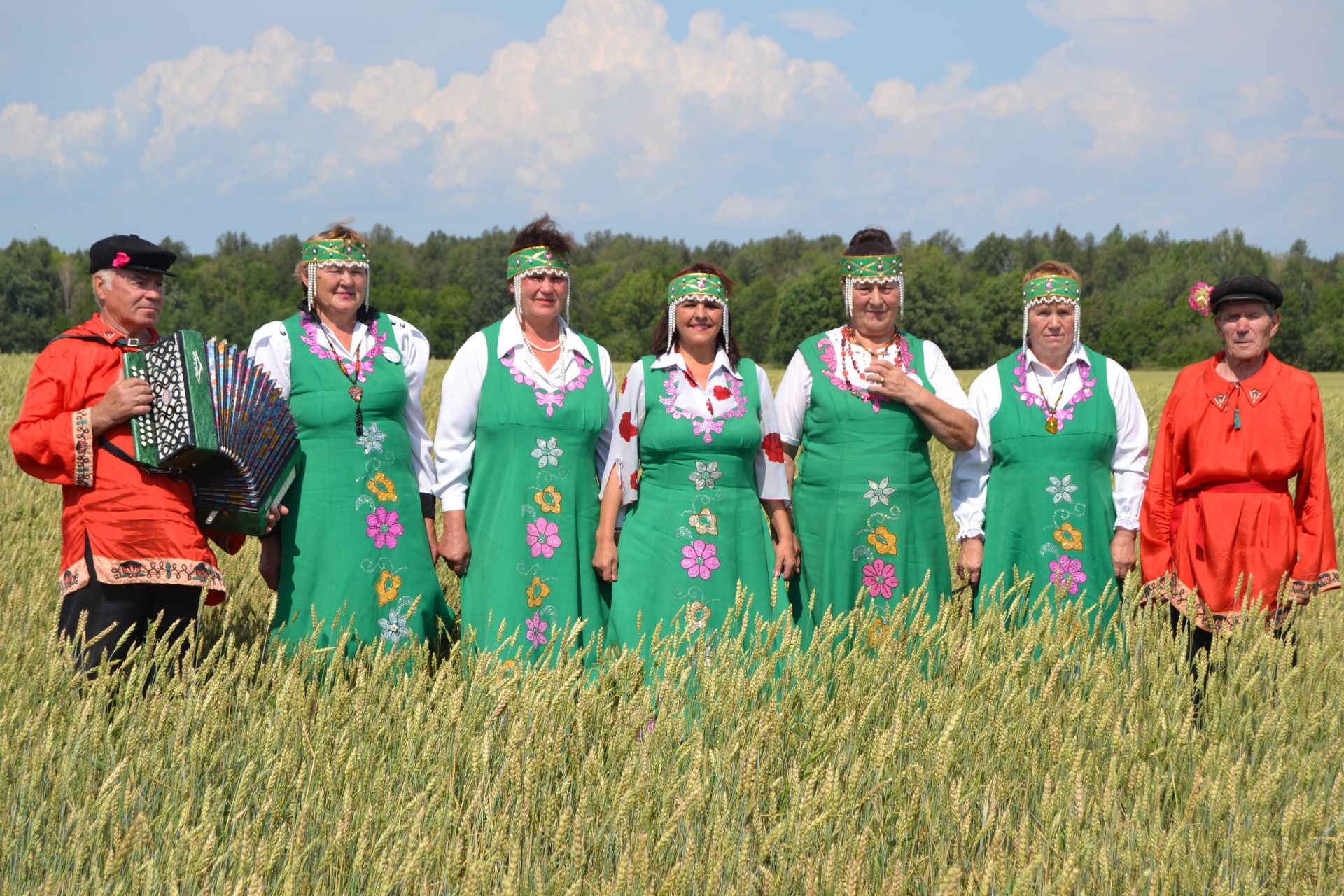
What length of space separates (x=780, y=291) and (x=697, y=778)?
6044cm

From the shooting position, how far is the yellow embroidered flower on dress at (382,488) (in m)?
3.85

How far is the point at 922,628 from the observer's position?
3570mm

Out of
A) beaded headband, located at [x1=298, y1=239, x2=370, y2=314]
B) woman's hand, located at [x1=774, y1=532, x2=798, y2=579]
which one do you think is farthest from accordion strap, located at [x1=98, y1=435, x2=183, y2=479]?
woman's hand, located at [x1=774, y1=532, x2=798, y2=579]

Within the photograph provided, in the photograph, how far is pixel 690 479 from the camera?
3.88 meters

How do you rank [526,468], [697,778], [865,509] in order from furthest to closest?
[865,509]
[526,468]
[697,778]

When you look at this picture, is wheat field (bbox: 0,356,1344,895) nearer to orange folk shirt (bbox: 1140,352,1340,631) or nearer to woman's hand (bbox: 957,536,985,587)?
orange folk shirt (bbox: 1140,352,1340,631)

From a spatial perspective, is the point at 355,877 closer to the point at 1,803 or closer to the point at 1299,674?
the point at 1,803

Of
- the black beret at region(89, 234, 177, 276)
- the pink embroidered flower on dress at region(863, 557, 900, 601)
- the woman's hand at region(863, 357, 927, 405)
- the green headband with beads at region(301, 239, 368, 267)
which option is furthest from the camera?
the pink embroidered flower on dress at region(863, 557, 900, 601)

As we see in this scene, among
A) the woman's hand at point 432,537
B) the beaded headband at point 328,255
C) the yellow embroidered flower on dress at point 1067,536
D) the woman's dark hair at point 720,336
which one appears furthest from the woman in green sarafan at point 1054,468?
the beaded headband at point 328,255

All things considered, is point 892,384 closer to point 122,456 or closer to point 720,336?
point 720,336

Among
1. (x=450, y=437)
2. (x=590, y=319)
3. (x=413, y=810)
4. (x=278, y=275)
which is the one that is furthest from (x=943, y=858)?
(x=278, y=275)

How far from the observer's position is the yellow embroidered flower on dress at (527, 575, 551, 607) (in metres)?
3.87

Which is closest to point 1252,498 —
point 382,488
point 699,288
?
point 699,288

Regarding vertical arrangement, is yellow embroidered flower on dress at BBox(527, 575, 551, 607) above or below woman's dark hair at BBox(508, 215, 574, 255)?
below
